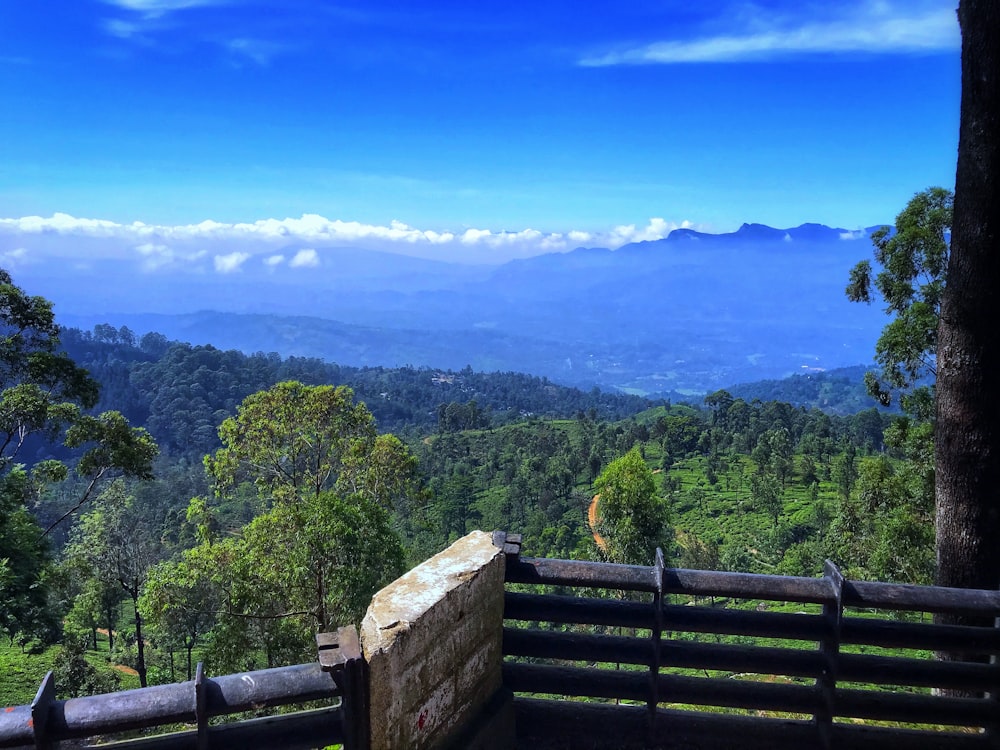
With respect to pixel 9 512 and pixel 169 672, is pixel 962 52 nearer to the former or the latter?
pixel 9 512

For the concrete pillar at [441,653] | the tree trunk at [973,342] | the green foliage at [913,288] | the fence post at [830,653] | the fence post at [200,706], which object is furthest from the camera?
the green foliage at [913,288]

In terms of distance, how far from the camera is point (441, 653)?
3471 mm

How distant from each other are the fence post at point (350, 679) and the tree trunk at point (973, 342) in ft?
13.6

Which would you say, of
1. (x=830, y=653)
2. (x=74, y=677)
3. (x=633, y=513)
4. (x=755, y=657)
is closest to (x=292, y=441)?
(x=74, y=677)

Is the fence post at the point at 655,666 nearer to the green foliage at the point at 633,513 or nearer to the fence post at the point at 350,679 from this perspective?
the fence post at the point at 350,679

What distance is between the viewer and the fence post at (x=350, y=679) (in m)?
2.93

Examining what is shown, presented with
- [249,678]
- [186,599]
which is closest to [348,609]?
[186,599]

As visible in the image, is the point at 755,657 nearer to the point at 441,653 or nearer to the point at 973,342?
the point at 441,653

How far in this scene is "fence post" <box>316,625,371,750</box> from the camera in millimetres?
2928

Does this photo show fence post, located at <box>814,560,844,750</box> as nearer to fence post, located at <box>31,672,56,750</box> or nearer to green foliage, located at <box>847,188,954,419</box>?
fence post, located at <box>31,672,56,750</box>

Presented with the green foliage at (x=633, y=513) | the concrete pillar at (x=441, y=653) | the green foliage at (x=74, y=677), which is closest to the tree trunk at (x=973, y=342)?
the concrete pillar at (x=441, y=653)

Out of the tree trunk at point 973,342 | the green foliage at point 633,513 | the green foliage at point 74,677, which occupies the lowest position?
the green foliage at point 74,677

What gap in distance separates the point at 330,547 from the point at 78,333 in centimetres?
16531

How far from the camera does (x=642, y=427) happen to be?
78500mm
